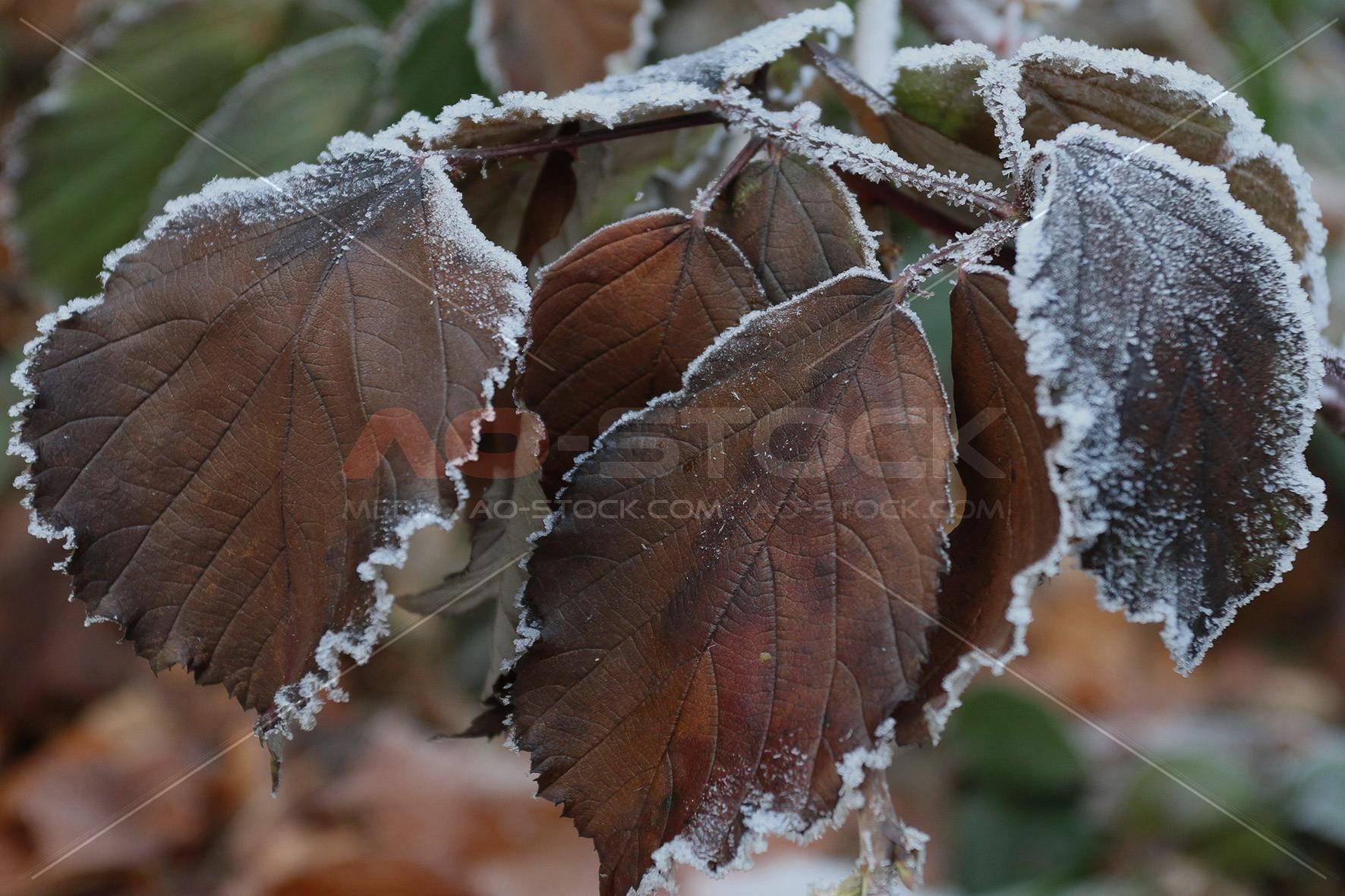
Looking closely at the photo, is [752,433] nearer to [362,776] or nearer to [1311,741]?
[362,776]

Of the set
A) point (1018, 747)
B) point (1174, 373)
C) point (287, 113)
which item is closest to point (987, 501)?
point (1174, 373)

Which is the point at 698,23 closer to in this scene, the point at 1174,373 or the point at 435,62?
the point at 435,62

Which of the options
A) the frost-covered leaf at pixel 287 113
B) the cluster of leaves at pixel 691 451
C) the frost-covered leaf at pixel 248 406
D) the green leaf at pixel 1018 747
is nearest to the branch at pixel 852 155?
A: the cluster of leaves at pixel 691 451

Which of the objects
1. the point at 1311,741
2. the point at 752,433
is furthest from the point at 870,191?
the point at 1311,741

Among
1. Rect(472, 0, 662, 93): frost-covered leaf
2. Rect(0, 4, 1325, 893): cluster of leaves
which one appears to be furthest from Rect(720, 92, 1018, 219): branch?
Rect(472, 0, 662, 93): frost-covered leaf

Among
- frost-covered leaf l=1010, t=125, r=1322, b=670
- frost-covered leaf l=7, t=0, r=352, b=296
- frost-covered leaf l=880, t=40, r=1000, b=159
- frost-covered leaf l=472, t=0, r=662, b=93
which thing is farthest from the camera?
frost-covered leaf l=7, t=0, r=352, b=296

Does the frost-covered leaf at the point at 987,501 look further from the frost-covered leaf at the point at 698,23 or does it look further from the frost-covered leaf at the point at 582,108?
the frost-covered leaf at the point at 698,23

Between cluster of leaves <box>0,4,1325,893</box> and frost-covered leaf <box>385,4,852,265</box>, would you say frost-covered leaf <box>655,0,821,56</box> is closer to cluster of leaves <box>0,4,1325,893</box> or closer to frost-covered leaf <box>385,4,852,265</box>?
frost-covered leaf <box>385,4,852,265</box>
